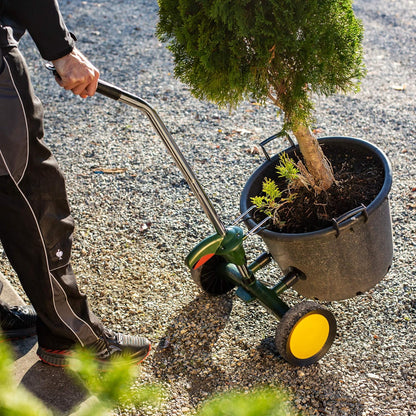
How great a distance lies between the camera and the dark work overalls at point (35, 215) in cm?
179

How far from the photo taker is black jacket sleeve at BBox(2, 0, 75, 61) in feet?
6.12

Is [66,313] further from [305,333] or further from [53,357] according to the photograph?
[305,333]

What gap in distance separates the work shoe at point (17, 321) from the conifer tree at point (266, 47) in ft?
4.61

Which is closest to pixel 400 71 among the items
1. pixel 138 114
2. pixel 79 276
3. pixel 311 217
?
pixel 138 114

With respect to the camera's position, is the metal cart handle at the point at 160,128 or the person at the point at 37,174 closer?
the person at the point at 37,174

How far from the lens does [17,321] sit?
2553mm

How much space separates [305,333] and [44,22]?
164cm

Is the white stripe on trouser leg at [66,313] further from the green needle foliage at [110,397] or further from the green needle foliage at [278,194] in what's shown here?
the green needle foliage at [110,397]

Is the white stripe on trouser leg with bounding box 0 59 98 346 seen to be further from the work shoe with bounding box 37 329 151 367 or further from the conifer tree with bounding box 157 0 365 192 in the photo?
the conifer tree with bounding box 157 0 365 192

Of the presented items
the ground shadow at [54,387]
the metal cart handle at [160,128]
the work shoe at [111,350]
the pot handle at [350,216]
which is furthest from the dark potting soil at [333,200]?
the ground shadow at [54,387]

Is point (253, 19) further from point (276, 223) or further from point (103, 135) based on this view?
point (103, 135)

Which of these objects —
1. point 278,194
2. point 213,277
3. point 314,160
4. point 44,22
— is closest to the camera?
point 44,22

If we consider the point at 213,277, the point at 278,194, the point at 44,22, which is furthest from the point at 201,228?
the point at 44,22

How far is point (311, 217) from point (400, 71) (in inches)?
136
